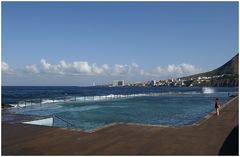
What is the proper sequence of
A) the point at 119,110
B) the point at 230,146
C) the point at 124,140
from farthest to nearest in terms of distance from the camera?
the point at 119,110 < the point at 124,140 < the point at 230,146

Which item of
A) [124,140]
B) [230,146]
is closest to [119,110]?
[124,140]

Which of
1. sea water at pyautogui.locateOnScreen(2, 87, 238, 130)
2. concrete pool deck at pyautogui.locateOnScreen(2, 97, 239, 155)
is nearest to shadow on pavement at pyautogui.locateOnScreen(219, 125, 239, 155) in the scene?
concrete pool deck at pyautogui.locateOnScreen(2, 97, 239, 155)

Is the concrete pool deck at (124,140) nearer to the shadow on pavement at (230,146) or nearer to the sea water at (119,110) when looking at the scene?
the shadow on pavement at (230,146)

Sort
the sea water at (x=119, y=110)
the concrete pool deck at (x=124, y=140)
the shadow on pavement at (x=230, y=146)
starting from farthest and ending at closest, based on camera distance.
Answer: the sea water at (x=119, y=110), the concrete pool deck at (x=124, y=140), the shadow on pavement at (x=230, y=146)

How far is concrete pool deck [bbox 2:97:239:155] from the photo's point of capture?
343 inches

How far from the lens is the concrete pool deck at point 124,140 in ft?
28.6

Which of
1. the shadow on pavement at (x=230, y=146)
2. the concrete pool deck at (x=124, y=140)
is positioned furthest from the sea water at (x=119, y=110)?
the shadow on pavement at (x=230, y=146)

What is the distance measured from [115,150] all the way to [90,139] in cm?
180

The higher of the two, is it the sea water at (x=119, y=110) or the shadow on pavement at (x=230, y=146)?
the shadow on pavement at (x=230, y=146)

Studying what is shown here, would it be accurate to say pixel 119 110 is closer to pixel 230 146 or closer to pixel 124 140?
pixel 124 140

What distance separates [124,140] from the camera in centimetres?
1023

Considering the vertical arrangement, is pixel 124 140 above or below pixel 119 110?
above

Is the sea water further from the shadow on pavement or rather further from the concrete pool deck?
the shadow on pavement

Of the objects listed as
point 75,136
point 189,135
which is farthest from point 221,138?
point 75,136
